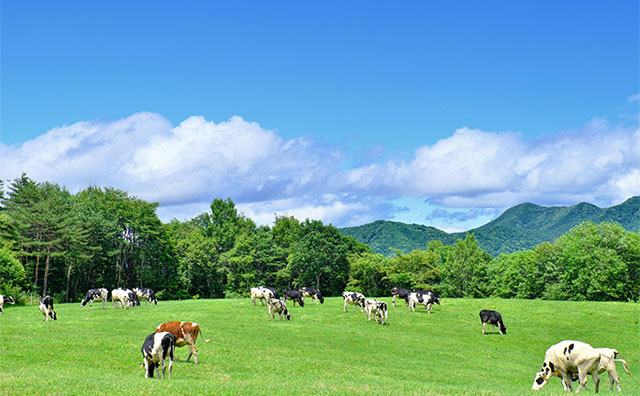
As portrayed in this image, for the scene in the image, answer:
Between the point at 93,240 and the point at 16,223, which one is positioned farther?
the point at 93,240

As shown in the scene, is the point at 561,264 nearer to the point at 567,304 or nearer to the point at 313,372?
the point at 567,304

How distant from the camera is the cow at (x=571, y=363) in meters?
18.8

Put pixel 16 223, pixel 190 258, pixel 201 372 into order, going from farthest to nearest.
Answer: pixel 190 258
pixel 16 223
pixel 201 372

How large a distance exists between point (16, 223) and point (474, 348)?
6433 cm

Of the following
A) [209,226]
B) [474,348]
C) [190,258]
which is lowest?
[474,348]

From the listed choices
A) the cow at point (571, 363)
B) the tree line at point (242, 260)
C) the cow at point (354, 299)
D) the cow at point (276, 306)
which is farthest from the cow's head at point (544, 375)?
the tree line at point (242, 260)

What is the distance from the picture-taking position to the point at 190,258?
89.4 m

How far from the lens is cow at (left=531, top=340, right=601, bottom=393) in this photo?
18.8 m

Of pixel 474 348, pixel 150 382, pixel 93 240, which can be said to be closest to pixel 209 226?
pixel 93 240

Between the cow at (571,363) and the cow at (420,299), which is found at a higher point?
the cow at (420,299)

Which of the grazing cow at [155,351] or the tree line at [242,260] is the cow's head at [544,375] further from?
the tree line at [242,260]

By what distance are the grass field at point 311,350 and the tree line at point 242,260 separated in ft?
114

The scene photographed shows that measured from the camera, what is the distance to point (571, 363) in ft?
62.8

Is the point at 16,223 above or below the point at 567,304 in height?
above
